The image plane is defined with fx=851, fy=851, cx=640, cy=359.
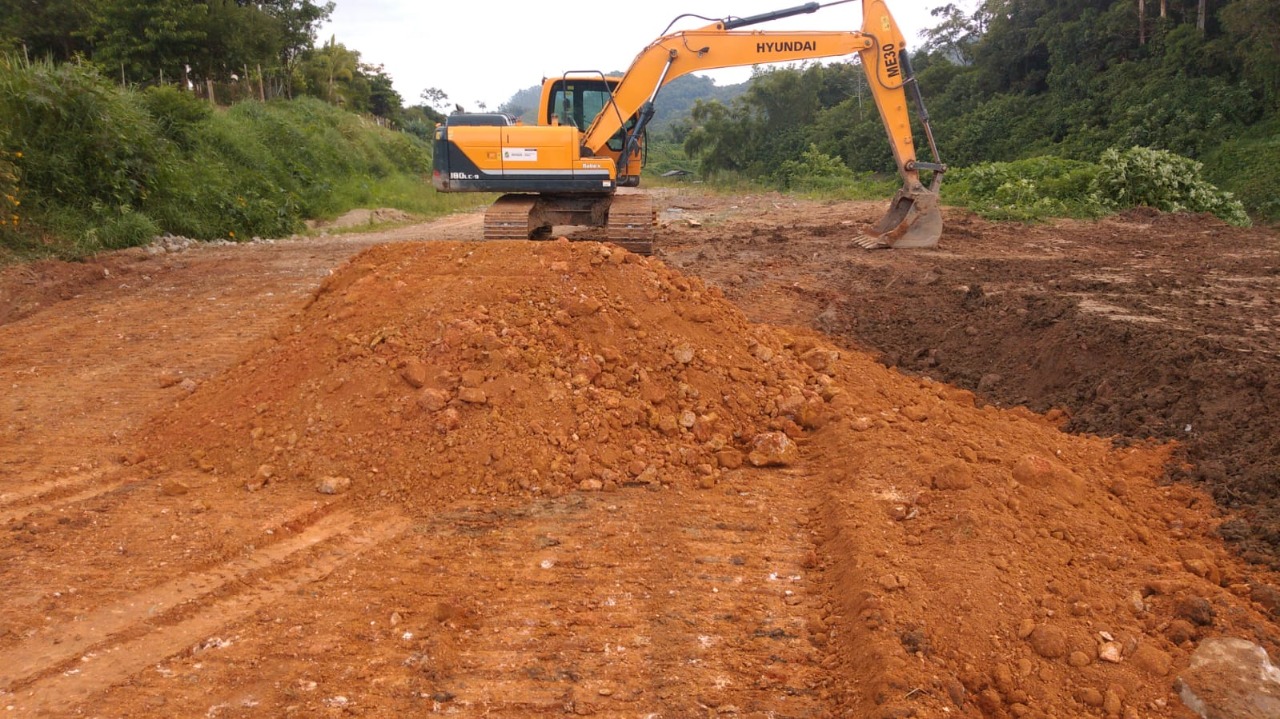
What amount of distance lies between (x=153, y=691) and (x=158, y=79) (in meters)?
23.9

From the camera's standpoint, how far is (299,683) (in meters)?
3.10

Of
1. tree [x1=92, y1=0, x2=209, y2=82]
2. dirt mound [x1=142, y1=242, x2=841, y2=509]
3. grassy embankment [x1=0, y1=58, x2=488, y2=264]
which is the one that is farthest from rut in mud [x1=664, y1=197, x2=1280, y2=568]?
tree [x1=92, y1=0, x2=209, y2=82]

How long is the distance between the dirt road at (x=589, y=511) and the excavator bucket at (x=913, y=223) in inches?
173

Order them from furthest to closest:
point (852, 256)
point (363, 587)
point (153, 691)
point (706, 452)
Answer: point (852, 256) < point (706, 452) < point (363, 587) < point (153, 691)

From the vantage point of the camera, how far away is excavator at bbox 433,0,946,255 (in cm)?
1003

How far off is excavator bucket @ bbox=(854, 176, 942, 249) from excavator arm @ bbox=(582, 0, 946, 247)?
419 mm

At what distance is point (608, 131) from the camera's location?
10422 millimetres

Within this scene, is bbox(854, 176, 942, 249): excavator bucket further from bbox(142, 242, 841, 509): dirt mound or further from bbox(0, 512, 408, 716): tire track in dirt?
bbox(0, 512, 408, 716): tire track in dirt

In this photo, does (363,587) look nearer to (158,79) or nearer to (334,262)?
(334,262)

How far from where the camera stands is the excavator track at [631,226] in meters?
10.2

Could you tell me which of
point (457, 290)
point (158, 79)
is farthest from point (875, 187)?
point (457, 290)

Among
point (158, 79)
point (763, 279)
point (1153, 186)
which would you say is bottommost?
point (763, 279)

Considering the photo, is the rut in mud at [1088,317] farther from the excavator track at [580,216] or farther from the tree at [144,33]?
the tree at [144,33]

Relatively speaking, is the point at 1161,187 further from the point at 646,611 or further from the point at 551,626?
the point at 551,626
